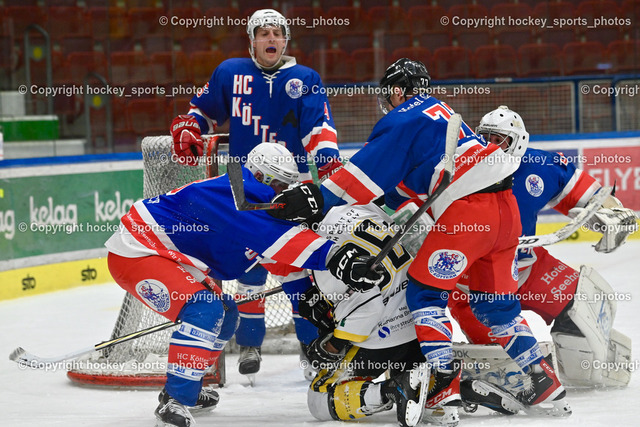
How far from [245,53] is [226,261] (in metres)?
4.72

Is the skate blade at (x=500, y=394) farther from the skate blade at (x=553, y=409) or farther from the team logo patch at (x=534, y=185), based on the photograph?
the team logo patch at (x=534, y=185)

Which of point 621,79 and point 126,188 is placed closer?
point 126,188

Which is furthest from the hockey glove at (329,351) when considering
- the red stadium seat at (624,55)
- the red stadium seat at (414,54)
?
the red stadium seat at (624,55)

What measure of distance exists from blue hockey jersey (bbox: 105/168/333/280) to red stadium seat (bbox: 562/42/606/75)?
535 centimetres

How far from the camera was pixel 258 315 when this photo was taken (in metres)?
3.78

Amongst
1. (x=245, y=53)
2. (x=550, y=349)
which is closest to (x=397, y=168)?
(x=550, y=349)

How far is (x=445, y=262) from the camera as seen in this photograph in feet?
9.45

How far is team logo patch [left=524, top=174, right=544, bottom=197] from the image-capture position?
11.3 ft

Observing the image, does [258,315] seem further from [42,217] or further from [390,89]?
[42,217]

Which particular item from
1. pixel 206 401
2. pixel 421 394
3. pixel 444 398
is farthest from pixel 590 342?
pixel 206 401

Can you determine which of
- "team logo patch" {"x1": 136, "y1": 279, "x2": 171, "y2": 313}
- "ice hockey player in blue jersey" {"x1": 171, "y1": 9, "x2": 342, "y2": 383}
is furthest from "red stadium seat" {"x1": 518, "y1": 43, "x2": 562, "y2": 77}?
"team logo patch" {"x1": 136, "y1": 279, "x2": 171, "y2": 313}

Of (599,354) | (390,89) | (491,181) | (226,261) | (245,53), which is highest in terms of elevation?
(245,53)

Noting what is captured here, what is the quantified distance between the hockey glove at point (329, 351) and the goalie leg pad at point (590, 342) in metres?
0.91

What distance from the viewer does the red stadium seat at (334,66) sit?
7.38 m
